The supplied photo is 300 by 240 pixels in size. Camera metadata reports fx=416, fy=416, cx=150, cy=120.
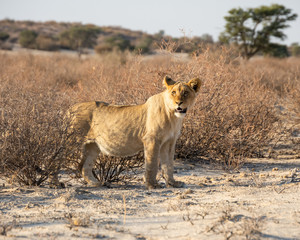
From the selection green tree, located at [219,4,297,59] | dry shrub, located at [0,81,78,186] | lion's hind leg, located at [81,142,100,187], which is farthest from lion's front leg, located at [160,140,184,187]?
green tree, located at [219,4,297,59]

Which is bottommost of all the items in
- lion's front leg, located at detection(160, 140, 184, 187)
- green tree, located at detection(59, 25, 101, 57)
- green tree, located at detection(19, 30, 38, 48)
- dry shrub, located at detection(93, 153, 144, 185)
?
dry shrub, located at detection(93, 153, 144, 185)

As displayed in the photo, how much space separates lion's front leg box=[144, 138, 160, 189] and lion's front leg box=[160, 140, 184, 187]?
19 centimetres

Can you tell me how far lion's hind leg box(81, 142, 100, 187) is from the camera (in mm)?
5426

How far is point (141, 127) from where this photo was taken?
5.16 meters

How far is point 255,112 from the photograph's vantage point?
24.9 ft

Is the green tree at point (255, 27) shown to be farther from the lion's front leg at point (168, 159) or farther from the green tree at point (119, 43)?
the lion's front leg at point (168, 159)

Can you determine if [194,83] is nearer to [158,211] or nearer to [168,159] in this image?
[168,159]

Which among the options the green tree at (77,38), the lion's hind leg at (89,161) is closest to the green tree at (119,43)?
the green tree at (77,38)

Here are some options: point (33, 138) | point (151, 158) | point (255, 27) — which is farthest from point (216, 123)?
point (255, 27)

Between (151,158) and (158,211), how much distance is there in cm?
97

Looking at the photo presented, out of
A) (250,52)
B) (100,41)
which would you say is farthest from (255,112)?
(100,41)

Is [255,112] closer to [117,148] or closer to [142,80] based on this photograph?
[142,80]

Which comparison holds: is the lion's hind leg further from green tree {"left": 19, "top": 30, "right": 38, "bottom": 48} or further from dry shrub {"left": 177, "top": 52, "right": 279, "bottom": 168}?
green tree {"left": 19, "top": 30, "right": 38, "bottom": 48}

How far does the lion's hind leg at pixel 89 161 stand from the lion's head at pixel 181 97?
1244mm
